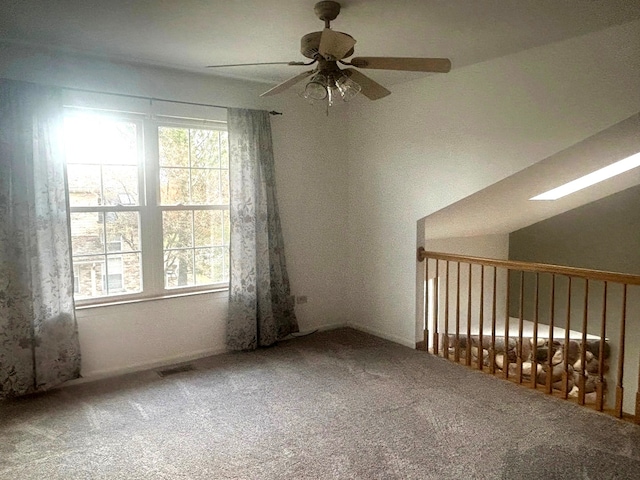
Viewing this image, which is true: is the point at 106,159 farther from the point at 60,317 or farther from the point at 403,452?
the point at 403,452

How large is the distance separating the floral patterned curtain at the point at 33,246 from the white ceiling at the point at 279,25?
50 centimetres

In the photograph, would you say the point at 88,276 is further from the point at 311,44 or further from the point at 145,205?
the point at 311,44

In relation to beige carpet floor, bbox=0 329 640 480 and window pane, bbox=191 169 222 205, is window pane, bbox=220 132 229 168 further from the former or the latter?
beige carpet floor, bbox=0 329 640 480

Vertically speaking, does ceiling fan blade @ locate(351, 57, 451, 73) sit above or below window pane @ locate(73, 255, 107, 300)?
above

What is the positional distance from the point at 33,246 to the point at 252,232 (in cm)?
166

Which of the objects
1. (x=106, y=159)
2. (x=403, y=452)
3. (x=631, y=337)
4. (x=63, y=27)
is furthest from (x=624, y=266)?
(x=63, y=27)

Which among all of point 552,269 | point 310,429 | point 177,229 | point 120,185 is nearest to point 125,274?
point 177,229

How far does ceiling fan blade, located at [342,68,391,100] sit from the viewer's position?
2.47m

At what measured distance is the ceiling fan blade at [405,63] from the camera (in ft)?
7.64

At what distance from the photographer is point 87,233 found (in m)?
3.54

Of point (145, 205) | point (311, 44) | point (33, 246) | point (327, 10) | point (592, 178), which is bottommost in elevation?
point (33, 246)

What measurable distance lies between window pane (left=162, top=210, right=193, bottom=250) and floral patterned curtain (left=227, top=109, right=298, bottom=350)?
14.6 inches

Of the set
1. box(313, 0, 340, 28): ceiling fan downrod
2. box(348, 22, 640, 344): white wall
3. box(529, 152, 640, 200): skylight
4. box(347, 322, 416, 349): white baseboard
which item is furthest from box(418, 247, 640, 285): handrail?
box(313, 0, 340, 28): ceiling fan downrod

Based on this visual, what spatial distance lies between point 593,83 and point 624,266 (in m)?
3.29
